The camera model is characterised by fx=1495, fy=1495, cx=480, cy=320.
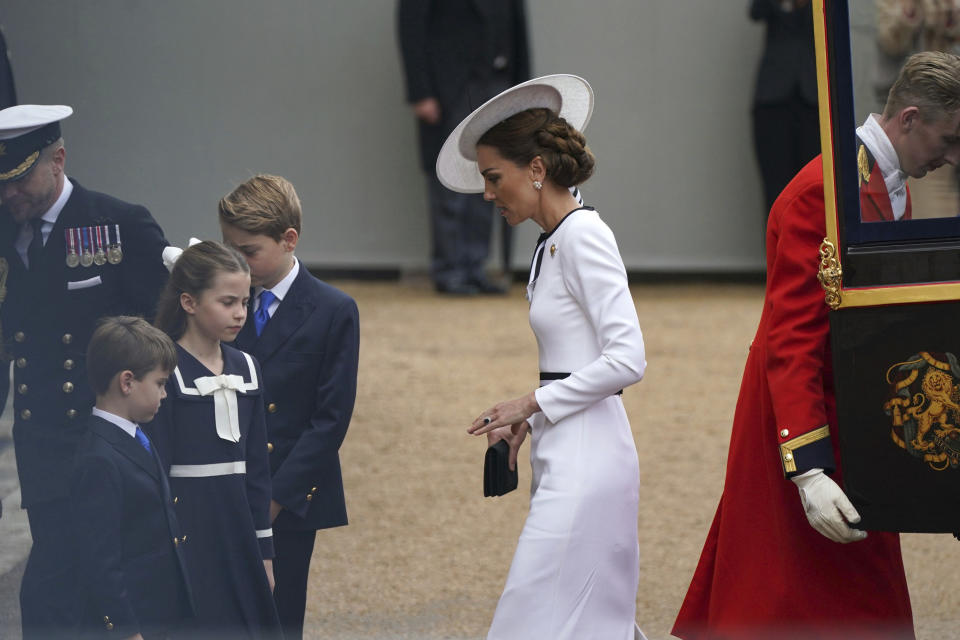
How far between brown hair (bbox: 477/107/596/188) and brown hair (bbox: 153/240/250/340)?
645 millimetres

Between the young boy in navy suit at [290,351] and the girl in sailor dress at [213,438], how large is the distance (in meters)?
0.08

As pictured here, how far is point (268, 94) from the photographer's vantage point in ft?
15.7

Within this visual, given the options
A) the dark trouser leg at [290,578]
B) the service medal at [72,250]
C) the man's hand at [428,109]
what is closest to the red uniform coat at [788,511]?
the dark trouser leg at [290,578]

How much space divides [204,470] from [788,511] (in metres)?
1.25

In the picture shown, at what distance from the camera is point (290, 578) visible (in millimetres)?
3424

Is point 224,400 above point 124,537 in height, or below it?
above

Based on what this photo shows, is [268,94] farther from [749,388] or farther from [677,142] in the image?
[677,142]

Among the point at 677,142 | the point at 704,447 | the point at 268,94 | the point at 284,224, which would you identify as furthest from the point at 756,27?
the point at 284,224

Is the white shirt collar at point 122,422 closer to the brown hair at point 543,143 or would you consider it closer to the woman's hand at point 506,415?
the woman's hand at point 506,415

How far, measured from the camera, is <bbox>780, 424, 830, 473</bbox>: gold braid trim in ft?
9.82

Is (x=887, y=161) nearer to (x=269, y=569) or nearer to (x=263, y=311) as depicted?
(x=263, y=311)

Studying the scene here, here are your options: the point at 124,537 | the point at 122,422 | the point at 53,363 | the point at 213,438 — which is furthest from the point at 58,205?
the point at 124,537

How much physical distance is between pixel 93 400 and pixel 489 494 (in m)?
0.87

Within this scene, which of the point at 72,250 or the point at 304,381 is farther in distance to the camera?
the point at 304,381
